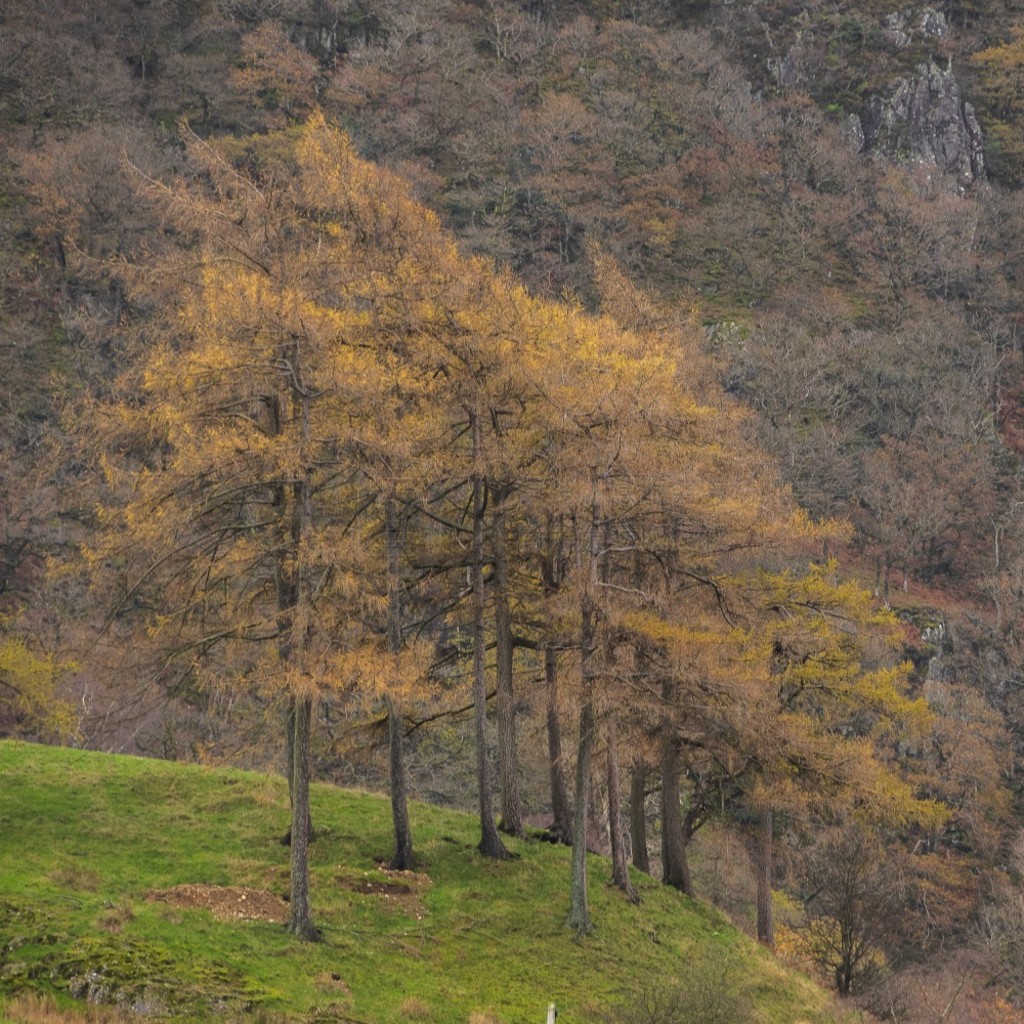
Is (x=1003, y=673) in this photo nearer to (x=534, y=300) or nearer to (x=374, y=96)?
(x=534, y=300)

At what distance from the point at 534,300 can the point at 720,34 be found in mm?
95921

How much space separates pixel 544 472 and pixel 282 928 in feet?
27.3

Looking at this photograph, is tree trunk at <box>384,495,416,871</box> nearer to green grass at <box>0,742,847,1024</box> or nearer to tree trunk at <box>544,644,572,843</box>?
green grass at <box>0,742,847,1024</box>

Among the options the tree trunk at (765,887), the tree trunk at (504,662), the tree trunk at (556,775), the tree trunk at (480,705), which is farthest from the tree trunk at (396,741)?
the tree trunk at (765,887)

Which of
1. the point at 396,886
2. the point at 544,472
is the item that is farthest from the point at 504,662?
the point at 396,886

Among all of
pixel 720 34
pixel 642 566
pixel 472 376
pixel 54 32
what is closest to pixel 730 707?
pixel 642 566

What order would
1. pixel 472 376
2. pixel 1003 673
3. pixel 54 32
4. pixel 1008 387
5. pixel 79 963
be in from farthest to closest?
pixel 54 32
pixel 1008 387
pixel 1003 673
pixel 472 376
pixel 79 963

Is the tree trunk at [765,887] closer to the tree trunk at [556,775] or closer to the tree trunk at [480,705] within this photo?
the tree trunk at [556,775]

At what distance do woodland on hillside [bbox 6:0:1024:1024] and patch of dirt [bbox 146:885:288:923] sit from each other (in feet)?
2.98

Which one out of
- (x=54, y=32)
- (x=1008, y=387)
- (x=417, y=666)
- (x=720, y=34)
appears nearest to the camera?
(x=417, y=666)

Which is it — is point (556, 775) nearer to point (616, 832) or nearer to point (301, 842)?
point (616, 832)

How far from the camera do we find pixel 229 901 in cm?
1620

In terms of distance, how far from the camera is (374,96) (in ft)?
292

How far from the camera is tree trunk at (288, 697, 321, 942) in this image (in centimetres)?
1522
